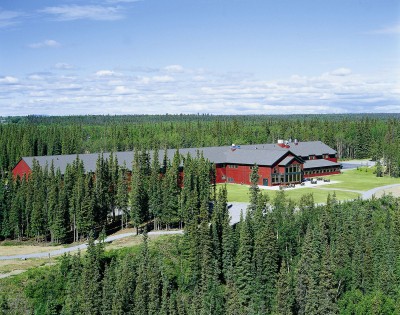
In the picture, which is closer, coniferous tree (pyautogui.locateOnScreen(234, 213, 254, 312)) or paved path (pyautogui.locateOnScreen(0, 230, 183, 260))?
coniferous tree (pyautogui.locateOnScreen(234, 213, 254, 312))

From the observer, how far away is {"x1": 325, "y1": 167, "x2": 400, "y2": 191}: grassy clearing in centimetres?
10551

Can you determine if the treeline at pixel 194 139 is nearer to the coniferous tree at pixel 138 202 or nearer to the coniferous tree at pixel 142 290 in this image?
the coniferous tree at pixel 138 202

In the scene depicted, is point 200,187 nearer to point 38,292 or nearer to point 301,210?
point 301,210

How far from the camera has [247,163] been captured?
111 m

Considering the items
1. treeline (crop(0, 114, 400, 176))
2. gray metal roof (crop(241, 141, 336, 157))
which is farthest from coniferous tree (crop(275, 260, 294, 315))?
treeline (crop(0, 114, 400, 176))

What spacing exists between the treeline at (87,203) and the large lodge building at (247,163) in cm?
1848

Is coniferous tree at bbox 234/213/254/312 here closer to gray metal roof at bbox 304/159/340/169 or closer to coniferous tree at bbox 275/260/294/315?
coniferous tree at bbox 275/260/294/315

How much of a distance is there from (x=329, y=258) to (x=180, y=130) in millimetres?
139746

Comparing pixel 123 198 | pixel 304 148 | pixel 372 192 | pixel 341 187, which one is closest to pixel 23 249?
pixel 123 198

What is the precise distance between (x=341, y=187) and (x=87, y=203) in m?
58.6

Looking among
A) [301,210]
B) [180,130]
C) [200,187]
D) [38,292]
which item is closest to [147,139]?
[180,130]

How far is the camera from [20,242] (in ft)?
244

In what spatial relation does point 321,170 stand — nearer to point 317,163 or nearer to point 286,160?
point 317,163

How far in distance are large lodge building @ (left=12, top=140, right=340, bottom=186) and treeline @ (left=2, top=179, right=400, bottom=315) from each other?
134 feet
